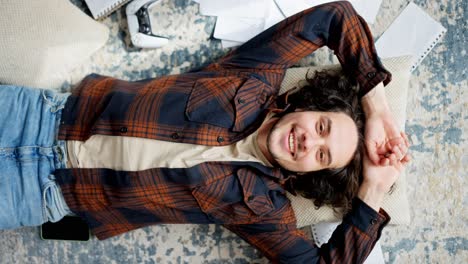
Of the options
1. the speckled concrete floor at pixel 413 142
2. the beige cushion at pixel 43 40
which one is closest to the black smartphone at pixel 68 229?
the speckled concrete floor at pixel 413 142

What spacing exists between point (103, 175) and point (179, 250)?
480 millimetres

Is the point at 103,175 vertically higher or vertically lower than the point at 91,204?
higher

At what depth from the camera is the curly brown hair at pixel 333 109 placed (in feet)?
4.20

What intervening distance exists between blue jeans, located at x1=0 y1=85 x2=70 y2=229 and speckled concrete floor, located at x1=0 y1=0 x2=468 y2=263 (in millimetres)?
239

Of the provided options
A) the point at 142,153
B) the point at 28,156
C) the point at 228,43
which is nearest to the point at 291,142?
the point at 142,153

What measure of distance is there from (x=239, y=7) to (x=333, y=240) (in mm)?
865

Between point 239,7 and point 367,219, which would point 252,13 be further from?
point 367,219

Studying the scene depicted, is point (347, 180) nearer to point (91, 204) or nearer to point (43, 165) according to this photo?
point (91, 204)

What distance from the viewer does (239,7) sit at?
1.50 meters

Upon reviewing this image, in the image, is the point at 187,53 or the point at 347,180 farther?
the point at 187,53

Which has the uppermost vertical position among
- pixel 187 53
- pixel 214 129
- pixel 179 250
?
pixel 187 53

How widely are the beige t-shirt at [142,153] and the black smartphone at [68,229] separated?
0.36 meters

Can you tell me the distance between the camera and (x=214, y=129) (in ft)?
3.97

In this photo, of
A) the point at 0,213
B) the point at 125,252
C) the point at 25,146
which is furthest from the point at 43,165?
the point at 125,252
